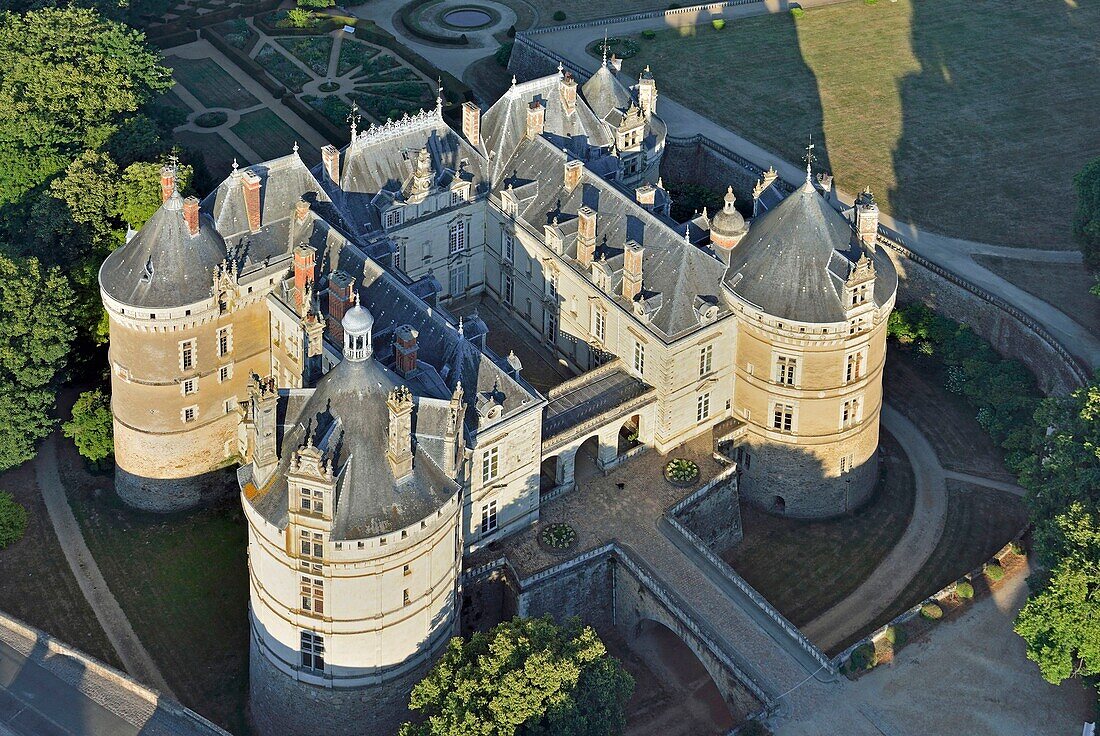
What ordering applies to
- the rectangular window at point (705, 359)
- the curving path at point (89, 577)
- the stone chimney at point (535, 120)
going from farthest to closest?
the stone chimney at point (535, 120), the rectangular window at point (705, 359), the curving path at point (89, 577)

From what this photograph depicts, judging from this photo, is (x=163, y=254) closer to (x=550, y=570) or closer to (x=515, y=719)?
(x=550, y=570)

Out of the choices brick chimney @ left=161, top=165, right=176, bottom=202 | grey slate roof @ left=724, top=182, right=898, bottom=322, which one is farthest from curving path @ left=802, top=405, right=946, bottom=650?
brick chimney @ left=161, top=165, right=176, bottom=202

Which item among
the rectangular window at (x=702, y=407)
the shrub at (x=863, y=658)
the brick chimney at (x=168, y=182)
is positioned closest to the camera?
the shrub at (x=863, y=658)

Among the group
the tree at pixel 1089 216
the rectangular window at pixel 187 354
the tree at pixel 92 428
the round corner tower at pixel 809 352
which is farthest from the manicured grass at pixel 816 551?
the tree at pixel 92 428

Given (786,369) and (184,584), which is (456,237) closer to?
(786,369)

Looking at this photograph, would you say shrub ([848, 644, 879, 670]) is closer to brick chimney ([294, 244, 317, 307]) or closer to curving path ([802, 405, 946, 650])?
curving path ([802, 405, 946, 650])

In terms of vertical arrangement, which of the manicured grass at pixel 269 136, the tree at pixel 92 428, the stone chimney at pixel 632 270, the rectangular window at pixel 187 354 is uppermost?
the stone chimney at pixel 632 270

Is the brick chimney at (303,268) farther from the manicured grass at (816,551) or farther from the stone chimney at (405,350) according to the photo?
the manicured grass at (816,551)
